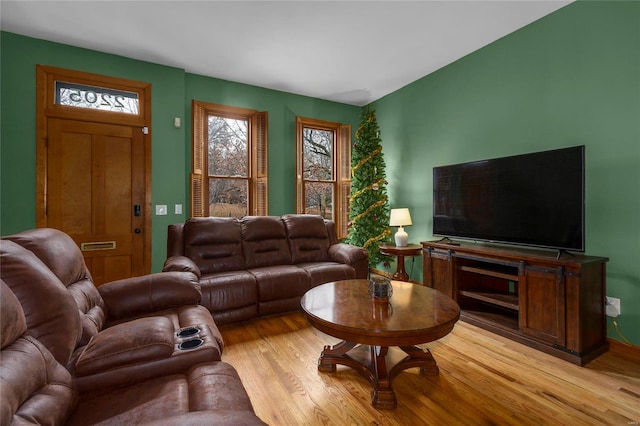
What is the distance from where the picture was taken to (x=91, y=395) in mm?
1104

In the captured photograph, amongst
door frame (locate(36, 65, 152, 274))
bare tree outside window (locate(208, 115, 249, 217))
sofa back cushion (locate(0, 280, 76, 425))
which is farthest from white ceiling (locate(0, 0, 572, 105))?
sofa back cushion (locate(0, 280, 76, 425))

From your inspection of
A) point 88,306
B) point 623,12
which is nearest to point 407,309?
point 88,306

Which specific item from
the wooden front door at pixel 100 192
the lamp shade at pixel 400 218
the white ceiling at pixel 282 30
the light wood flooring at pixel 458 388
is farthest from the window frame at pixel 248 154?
the light wood flooring at pixel 458 388

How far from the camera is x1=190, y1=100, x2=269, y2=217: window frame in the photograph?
12.9 ft

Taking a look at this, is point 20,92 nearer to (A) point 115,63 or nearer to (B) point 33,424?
(A) point 115,63

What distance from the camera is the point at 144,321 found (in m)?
1.35

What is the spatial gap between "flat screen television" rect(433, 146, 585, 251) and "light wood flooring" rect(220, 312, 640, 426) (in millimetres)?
917

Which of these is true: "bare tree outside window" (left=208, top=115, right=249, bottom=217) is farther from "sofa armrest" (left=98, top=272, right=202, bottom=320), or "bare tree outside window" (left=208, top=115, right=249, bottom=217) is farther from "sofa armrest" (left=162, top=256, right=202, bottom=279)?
"sofa armrest" (left=98, top=272, right=202, bottom=320)

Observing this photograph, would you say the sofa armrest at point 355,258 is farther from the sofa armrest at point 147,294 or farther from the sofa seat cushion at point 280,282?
the sofa armrest at point 147,294

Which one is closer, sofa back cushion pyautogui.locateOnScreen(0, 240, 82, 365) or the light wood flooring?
sofa back cushion pyautogui.locateOnScreen(0, 240, 82, 365)

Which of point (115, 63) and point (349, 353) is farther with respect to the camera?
point (115, 63)

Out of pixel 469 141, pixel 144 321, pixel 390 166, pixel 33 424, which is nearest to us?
pixel 33 424

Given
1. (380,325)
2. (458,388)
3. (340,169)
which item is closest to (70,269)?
(380,325)

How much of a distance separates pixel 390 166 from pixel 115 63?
3.91 metres
